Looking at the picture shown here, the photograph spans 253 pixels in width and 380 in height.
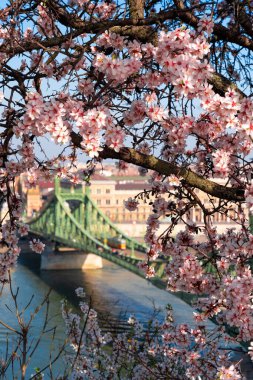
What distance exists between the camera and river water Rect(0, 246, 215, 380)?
23547 mm

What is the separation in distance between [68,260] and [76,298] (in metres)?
14.3

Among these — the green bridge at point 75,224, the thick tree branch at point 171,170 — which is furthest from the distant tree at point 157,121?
the green bridge at point 75,224

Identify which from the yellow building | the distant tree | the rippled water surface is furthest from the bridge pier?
the distant tree

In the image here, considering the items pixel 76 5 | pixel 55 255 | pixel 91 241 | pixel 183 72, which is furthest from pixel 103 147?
pixel 55 255

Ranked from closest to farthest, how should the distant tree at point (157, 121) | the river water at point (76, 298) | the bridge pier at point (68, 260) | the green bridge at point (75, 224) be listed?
the distant tree at point (157, 121), the river water at point (76, 298), the green bridge at point (75, 224), the bridge pier at point (68, 260)

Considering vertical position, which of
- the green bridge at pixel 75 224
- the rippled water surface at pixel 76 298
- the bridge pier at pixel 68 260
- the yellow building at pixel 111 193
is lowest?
the rippled water surface at pixel 76 298

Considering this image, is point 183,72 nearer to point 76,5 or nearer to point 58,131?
point 58,131

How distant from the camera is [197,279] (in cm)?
346

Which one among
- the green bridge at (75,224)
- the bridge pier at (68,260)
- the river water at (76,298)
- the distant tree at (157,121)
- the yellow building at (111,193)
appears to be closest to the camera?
the distant tree at (157,121)

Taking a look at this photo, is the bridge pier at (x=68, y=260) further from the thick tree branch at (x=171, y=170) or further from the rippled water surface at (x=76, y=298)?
the thick tree branch at (x=171, y=170)

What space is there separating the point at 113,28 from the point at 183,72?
984mm

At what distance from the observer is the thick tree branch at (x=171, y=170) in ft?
10.1

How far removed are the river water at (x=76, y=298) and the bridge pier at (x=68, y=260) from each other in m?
0.79

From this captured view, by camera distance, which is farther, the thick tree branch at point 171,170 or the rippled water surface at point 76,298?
the rippled water surface at point 76,298
